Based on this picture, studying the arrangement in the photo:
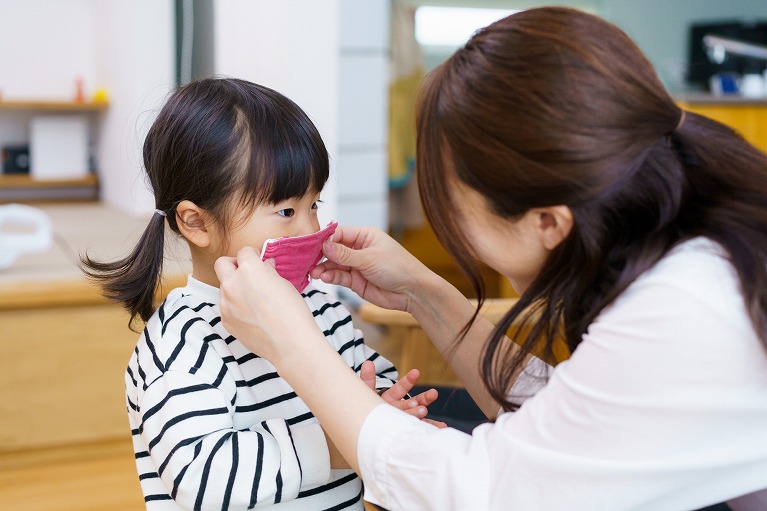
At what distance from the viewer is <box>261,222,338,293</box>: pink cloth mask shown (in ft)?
2.97

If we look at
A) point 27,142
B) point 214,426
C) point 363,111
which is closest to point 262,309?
point 214,426

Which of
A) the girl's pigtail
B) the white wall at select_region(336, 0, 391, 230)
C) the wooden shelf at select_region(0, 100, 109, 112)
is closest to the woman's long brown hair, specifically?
the girl's pigtail

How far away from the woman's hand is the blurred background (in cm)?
30

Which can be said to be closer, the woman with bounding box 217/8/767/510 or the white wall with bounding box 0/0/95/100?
the woman with bounding box 217/8/767/510

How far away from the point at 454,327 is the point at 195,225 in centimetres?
37

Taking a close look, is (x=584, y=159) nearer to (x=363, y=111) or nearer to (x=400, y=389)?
(x=400, y=389)

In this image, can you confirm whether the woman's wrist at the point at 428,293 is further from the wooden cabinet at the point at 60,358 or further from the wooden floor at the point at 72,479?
the wooden floor at the point at 72,479

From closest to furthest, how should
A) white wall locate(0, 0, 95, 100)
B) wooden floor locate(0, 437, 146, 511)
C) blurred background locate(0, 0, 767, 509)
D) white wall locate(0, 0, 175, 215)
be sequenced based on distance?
wooden floor locate(0, 437, 146, 511)
blurred background locate(0, 0, 767, 509)
white wall locate(0, 0, 175, 215)
white wall locate(0, 0, 95, 100)

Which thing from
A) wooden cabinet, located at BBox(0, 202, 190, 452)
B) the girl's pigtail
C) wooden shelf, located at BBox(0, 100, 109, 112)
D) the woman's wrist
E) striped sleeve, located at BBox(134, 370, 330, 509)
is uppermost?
wooden shelf, located at BBox(0, 100, 109, 112)

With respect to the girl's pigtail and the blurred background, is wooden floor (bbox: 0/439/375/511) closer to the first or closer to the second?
the blurred background

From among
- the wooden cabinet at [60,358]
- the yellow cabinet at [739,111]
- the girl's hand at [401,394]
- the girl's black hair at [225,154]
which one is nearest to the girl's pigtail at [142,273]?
the girl's black hair at [225,154]

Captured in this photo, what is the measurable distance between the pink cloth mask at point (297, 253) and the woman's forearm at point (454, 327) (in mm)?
169

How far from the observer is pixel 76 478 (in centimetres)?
197

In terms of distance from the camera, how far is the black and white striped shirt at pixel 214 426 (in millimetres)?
833
